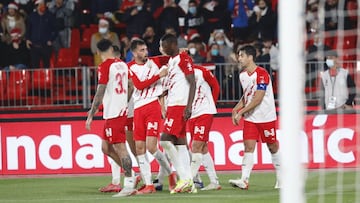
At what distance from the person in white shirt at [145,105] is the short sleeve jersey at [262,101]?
3.86 feet

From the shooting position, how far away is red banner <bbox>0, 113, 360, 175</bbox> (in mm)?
18156

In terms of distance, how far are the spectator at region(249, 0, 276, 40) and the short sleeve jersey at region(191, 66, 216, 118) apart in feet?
24.7

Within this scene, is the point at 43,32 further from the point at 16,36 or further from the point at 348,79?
the point at 348,79

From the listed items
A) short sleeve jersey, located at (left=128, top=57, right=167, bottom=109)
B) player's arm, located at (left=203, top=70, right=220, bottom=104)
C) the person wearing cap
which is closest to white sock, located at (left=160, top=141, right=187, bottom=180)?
short sleeve jersey, located at (left=128, top=57, right=167, bottom=109)

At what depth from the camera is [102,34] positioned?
2333cm

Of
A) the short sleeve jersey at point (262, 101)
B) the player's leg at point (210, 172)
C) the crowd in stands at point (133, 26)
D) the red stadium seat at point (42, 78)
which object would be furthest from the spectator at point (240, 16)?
the short sleeve jersey at point (262, 101)

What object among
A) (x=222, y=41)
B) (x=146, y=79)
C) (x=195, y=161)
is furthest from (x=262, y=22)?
(x=146, y=79)

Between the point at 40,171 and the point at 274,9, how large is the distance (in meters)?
7.17

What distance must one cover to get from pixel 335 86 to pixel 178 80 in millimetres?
4520

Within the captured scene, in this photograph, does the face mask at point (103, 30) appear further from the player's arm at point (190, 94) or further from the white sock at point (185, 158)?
the player's arm at point (190, 94)

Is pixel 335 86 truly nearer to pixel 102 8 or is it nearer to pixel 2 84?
pixel 2 84

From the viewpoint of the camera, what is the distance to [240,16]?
2312 centimetres

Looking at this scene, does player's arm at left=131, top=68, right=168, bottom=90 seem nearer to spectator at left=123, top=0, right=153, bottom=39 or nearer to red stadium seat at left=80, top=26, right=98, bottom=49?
spectator at left=123, top=0, right=153, bottom=39

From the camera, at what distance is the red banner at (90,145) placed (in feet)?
59.6
